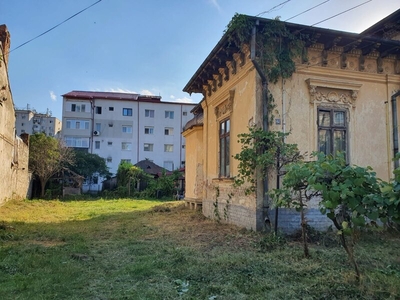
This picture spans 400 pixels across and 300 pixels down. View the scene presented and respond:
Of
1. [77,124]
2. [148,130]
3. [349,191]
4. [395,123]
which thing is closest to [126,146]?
[148,130]

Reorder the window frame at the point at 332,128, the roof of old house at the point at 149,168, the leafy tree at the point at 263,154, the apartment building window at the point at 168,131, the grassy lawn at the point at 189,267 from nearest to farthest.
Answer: the grassy lawn at the point at 189,267
the leafy tree at the point at 263,154
the window frame at the point at 332,128
the roof of old house at the point at 149,168
the apartment building window at the point at 168,131

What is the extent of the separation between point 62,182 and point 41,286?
22815 mm

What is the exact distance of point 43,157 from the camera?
2183 centimetres

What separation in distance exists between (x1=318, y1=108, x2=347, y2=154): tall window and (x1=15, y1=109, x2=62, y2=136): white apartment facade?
59815 millimetres

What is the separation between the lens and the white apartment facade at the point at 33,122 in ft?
196

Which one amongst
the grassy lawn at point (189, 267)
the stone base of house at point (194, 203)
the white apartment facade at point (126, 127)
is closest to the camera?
the grassy lawn at point (189, 267)

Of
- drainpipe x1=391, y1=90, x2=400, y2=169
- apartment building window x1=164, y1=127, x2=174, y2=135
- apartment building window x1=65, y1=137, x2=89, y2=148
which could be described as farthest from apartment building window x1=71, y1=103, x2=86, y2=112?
drainpipe x1=391, y1=90, x2=400, y2=169

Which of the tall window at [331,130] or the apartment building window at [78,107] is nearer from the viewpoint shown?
the tall window at [331,130]

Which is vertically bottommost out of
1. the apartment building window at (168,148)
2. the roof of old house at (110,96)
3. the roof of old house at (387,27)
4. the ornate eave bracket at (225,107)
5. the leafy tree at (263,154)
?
the leafy tree at (263,154)

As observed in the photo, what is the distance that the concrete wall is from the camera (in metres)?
13.2

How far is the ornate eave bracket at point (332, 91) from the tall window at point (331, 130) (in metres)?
0.28

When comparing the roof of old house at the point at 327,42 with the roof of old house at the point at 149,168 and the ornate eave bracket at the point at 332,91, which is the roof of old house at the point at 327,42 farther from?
the roof of old house at the point at 149,168

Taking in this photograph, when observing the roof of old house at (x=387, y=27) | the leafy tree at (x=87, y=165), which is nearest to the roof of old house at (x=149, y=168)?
the leafy tree at (x=87, y=165)

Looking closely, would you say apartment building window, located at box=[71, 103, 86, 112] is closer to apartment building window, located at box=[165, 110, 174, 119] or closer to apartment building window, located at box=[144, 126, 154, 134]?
apartment building window, located at box=[144, 126, 154, 134]
